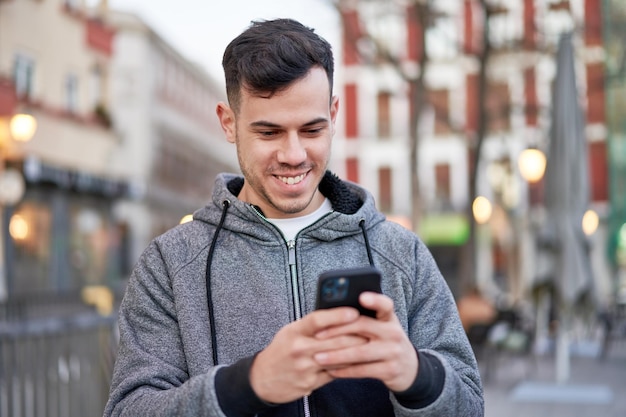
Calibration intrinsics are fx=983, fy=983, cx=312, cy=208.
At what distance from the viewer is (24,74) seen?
24.9 m

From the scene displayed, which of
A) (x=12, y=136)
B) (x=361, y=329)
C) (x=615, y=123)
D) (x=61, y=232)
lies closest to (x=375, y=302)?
(x=361, y=329)

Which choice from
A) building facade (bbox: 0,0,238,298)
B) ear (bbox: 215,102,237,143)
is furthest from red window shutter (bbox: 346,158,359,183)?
ear (bbox: 215,102,237,143)

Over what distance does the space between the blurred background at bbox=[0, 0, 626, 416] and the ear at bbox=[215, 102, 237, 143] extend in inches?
57.5

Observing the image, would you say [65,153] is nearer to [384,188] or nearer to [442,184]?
[384,188]

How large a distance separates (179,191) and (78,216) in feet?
74.4

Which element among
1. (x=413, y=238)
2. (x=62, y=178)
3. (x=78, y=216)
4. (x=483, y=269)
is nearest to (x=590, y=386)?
(x=413, y=238)

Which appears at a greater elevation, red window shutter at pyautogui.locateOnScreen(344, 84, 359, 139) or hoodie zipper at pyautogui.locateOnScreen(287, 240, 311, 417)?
red window shutter at pyautogui.locateOnScreen(344, 84, 359, 139)

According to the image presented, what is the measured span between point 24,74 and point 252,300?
78.7 feet

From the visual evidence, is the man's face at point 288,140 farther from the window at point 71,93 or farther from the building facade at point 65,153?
the window at point 71,93

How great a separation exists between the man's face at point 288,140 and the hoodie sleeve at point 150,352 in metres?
0.33

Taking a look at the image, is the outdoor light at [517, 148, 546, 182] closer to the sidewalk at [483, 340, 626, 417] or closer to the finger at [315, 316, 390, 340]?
the sidewalk at [483, 340, 626, 417]

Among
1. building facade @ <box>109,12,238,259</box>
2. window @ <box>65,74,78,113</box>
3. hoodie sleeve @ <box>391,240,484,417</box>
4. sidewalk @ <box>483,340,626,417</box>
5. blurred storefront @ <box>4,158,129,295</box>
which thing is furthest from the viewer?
building facade @ <box>109,12,238,259</box>

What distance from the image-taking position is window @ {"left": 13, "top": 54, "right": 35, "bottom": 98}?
24.4 m

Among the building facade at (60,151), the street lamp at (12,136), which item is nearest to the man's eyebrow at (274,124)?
the street lamp at (12,136)
